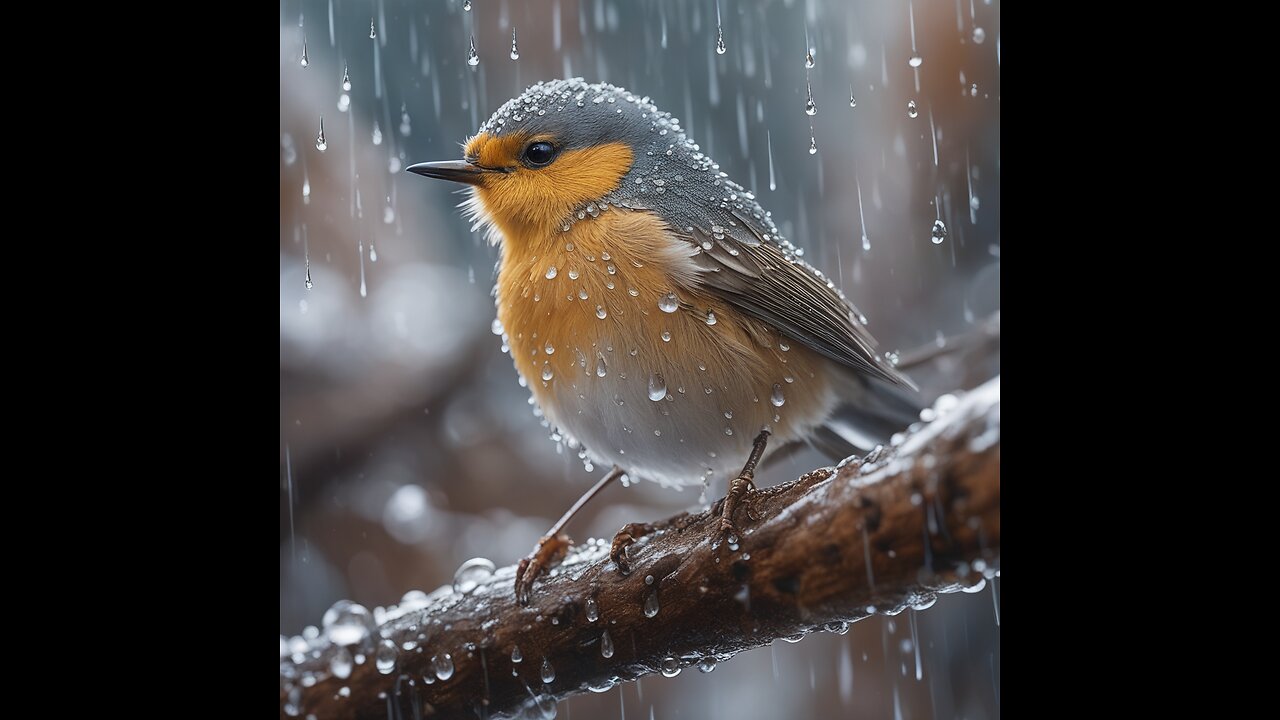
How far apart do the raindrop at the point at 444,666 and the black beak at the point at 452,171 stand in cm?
82

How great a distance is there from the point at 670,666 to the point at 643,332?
544mm

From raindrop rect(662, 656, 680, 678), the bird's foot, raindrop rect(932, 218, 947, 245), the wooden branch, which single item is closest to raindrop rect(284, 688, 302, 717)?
the wooden branch

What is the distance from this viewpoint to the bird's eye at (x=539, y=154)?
1.60m

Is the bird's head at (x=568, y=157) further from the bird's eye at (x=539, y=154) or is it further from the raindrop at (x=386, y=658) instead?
the raindrop at (x=386, y=658)

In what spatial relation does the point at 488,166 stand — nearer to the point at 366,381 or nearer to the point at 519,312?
the point at 519,312

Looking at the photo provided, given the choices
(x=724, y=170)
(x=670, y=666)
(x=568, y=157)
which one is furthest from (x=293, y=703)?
(x=724, y=170)

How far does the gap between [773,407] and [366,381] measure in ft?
3.33

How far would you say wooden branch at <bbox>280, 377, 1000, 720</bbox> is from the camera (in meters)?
1.12

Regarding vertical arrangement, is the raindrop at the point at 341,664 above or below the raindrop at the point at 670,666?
above

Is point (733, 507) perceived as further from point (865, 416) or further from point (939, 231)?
point (939, 231)

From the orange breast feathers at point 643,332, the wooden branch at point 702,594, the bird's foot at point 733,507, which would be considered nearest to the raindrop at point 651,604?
the wooden branch at point 702,594

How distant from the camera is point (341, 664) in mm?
1569

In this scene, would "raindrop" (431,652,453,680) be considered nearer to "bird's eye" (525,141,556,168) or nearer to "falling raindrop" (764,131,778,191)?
"bird's eye" (525,141,556,168)

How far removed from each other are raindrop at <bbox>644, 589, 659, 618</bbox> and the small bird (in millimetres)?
62
